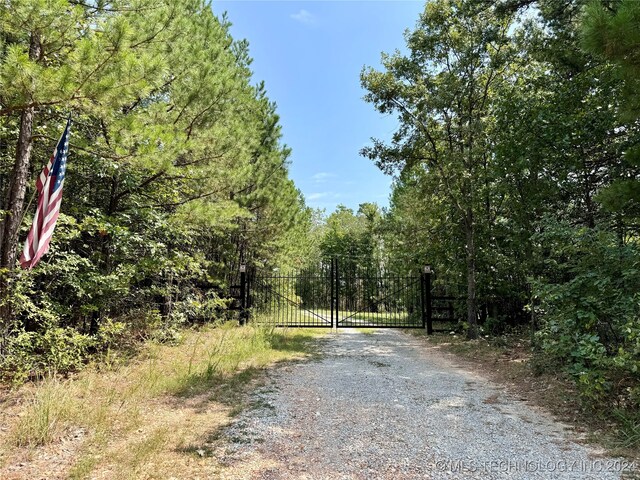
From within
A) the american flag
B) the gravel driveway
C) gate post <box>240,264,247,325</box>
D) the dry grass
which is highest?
the american flag

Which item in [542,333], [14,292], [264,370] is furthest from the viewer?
[264,370]

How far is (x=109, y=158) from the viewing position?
4.28 m

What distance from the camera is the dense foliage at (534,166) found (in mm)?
3525

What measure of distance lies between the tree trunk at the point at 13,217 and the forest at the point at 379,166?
2 centimetres

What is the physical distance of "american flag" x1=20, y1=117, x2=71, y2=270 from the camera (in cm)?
298

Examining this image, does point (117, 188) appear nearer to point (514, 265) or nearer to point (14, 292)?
point (14, 292)

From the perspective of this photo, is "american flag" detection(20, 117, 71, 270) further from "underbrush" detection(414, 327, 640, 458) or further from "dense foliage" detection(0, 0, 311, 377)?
"underbrush" detection(414, 327, 640, 458)

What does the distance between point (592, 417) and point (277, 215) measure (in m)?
9.30

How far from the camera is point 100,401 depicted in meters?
3.54

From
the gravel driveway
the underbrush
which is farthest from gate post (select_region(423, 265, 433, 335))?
the gravel driveway

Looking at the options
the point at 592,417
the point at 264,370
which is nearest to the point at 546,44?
the point at 592,417

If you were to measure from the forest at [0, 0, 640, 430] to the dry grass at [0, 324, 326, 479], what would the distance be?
65 centimetres

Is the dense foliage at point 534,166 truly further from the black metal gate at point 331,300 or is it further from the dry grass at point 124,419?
the dry grass at point 124,419

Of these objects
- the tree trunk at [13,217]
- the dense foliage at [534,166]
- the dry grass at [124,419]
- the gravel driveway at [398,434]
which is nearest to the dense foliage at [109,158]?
the tree trunk at [13,217]
